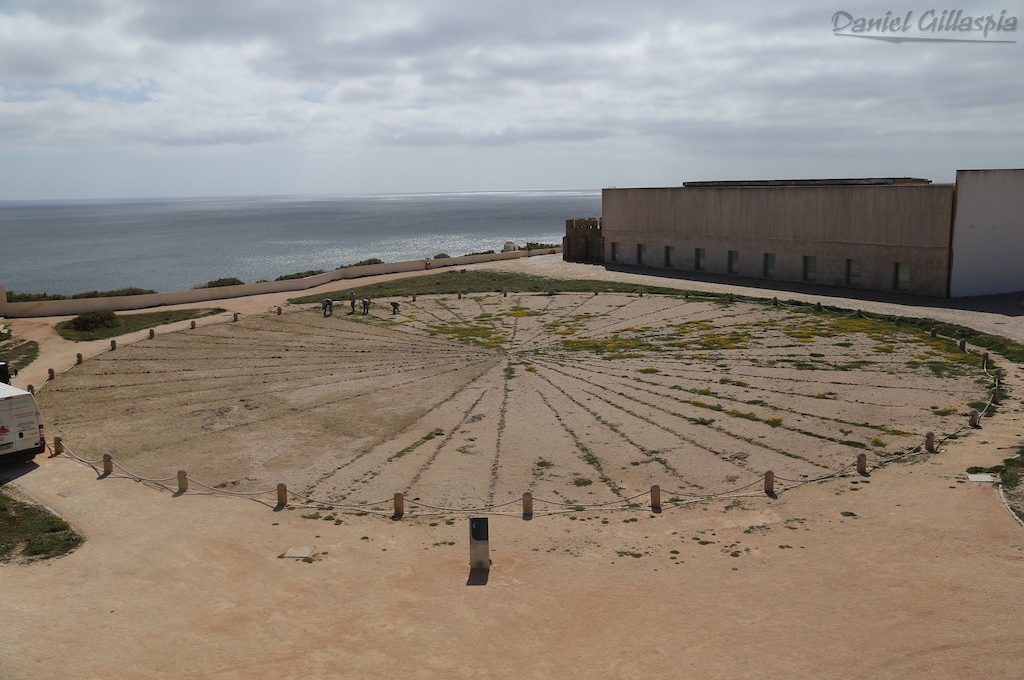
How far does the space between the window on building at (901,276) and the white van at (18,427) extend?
4354 cm

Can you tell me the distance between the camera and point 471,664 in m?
13.2

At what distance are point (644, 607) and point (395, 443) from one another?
40.2ft

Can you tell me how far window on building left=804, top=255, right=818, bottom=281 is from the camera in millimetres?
52062

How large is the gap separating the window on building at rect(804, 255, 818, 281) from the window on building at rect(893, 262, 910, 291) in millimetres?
5301

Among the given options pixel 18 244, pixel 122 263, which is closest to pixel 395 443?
pixel 122 263

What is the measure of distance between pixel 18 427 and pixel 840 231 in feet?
145

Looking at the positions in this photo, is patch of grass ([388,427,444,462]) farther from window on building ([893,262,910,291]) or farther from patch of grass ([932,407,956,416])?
window on building ([893,262,910,291])

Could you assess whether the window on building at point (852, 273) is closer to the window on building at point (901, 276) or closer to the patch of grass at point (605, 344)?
the window on building at point (901, 276)

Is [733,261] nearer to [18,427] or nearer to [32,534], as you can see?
[18,427]

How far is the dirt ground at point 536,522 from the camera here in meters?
13.6

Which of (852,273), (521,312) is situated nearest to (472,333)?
(521,312)

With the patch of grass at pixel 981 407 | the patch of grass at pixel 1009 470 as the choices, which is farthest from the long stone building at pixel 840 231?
the patch of grass at pixel 1009 470

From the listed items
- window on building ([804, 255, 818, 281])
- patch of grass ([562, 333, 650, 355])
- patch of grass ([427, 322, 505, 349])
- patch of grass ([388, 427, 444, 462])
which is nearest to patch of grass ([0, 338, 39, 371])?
patch of grass ([427, 322, 505, 349])

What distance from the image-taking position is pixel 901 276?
47.5m
